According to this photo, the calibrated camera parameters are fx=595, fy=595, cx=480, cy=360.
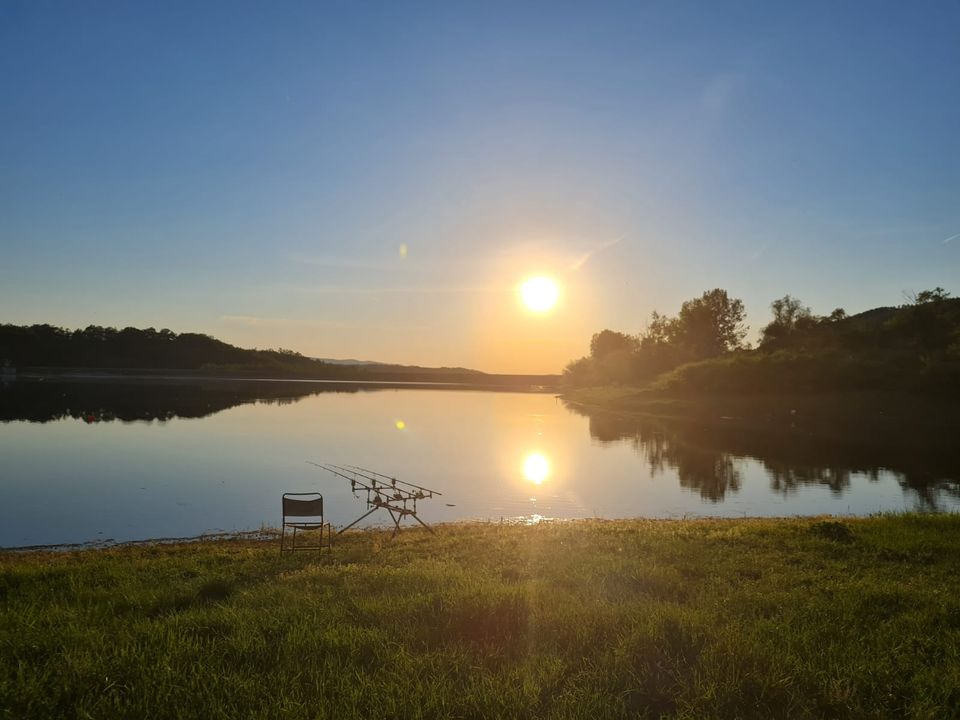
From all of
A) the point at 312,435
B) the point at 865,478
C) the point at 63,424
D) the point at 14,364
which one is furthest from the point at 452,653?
the point at 14,364

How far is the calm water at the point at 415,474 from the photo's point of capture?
22359 mm

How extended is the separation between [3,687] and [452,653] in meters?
3.77

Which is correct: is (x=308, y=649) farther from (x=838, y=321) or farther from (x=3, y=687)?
(x=838, y=321)

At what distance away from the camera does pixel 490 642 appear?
6309 mm

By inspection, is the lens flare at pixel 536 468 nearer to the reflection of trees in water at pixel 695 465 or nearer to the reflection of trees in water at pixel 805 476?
the reflection of trees in water at pixel 695 465

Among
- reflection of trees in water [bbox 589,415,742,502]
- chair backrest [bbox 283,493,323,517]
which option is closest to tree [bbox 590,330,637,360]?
reflection of trees in water [bbox 589,415,742,502]

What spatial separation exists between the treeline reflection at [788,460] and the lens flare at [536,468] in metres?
6.04

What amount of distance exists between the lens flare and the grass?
20651mm

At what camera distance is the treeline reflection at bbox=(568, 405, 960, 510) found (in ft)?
93.3

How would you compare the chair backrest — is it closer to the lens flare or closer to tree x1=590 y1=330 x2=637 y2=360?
the lens flare

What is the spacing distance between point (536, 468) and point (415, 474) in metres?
7.41

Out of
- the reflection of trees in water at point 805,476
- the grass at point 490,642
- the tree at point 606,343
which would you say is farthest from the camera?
the tree at point 606,343

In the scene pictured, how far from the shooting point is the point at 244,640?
602 cm

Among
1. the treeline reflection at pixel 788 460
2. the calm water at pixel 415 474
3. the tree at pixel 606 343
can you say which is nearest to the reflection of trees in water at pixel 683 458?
the treeline reflection at pixel 788 460
